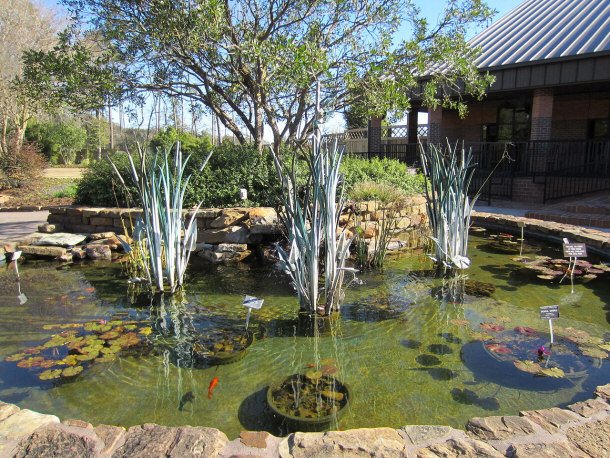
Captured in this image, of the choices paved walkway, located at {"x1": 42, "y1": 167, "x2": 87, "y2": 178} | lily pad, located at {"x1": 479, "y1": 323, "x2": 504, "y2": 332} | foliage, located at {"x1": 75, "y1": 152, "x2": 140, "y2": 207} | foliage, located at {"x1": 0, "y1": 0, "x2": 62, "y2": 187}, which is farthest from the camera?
paved walkway, located at {"x1": 42, "y1": 167, "x2": 87, "y2": 178}

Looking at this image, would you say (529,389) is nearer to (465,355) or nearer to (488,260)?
(465,355)

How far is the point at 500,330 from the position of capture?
3035mm

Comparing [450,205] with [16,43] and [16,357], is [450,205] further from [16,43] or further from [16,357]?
[16,43]

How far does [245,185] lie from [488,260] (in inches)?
139

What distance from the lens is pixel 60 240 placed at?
573 cm

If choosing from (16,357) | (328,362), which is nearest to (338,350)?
(328,362)

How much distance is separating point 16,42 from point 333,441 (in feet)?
67.8

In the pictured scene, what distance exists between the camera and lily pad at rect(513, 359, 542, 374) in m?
2.46

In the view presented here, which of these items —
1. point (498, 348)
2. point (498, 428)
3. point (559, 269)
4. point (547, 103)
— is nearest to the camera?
point (498, 428)

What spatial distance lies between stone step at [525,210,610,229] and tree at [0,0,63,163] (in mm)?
16581

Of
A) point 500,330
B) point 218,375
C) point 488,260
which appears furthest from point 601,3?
point 218,375

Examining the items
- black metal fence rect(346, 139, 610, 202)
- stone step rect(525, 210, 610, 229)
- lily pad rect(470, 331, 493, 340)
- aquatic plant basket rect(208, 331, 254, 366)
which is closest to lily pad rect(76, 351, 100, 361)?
aquatic plant basket rect(208, 331, 254, 366)

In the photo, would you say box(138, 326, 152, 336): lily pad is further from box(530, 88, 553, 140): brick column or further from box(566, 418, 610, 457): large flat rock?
box(530, 88, 553, 140): brick column

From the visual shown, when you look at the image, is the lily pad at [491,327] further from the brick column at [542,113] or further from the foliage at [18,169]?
the foliage at [18,169]
